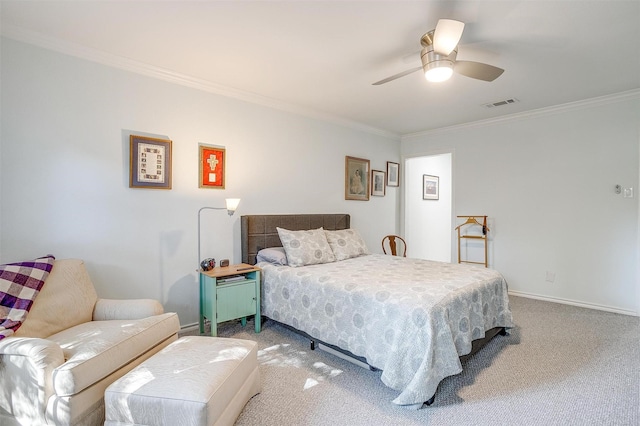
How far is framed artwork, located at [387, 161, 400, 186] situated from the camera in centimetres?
557

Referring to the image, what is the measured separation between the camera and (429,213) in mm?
6621

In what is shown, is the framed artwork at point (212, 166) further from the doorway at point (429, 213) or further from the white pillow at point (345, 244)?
the doorway at point (429, 213)

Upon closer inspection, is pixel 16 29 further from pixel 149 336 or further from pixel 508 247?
pixel 508 247

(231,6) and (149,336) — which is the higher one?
(231,6)

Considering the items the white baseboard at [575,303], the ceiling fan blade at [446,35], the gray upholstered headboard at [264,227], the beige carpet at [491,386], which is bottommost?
the beige carpet at [491,386]

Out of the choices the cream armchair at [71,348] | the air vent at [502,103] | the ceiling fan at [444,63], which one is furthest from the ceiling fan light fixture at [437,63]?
the cream armchair at [71,348]

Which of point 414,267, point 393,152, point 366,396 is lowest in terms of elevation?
point 366,396

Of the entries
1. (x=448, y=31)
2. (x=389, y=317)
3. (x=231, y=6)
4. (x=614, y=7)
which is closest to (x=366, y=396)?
(x=389, y=317)

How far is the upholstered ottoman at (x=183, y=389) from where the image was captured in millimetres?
1494

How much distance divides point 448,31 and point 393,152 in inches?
145

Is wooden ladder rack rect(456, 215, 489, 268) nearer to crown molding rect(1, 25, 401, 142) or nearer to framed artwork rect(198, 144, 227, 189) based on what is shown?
crown molding rect(1, 25, 401, 142)

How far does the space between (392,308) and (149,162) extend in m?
2.51

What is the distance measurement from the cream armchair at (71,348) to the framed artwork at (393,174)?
420 cm

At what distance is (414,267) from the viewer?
3.23 meters
